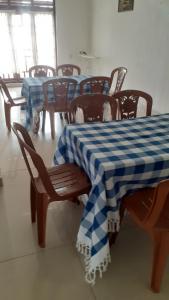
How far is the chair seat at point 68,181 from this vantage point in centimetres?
146

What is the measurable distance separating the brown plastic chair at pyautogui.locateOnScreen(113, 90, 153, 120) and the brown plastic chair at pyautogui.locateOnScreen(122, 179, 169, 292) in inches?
40.7

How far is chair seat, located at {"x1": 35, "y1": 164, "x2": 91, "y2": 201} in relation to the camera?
1.46 m

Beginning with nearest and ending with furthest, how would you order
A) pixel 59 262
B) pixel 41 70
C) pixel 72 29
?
pixel 59 262, pixel 41 70, pixel 72 29

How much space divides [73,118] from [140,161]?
1.01 metres

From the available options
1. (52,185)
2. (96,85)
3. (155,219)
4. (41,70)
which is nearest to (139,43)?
(96,85)

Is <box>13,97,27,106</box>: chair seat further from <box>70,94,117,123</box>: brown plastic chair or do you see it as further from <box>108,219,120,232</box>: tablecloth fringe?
<box>108,219,120,232</box>: tablecloth fringe

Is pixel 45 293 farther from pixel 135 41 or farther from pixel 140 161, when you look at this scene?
pixel 135 41

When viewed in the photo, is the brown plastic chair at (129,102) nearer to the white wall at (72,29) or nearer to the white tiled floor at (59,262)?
the white tiled floor at (59,262)

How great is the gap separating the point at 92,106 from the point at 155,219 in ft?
4.06

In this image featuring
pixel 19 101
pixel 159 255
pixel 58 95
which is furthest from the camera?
pixel 19 101

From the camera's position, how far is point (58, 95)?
3162 millimetres

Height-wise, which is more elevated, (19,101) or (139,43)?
(139,43)

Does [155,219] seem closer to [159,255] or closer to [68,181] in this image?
[159,255]

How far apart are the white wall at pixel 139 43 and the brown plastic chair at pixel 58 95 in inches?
60.2
